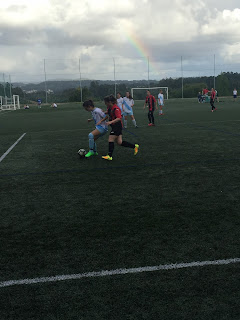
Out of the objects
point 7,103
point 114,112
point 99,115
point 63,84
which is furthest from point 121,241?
point 63,84

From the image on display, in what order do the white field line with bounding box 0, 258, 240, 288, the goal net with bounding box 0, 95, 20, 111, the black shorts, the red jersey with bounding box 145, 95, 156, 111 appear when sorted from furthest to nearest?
the goal net with bounding box 0, 95, 20, 111 → the red jersey with bounding box 145, 95, 156, 111 → the black shorts → the white field line with bounding box 0, 258, 240, 288

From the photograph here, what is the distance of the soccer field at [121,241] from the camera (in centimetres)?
290

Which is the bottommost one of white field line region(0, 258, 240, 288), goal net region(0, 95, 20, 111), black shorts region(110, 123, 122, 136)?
white field line region(0, 258, 240, 288)

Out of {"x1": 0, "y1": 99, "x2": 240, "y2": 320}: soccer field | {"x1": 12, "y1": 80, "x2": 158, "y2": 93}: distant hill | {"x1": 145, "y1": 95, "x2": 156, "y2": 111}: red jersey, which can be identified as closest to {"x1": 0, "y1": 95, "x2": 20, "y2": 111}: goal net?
{"x1": 12, "y1": 80, "x2": 158, "y2": 93}: distant hill

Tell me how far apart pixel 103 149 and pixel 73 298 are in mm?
8626

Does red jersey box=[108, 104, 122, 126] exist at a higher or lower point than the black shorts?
higher

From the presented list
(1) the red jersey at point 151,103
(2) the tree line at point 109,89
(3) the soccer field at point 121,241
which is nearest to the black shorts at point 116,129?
(3) the soccer field at point 121,241

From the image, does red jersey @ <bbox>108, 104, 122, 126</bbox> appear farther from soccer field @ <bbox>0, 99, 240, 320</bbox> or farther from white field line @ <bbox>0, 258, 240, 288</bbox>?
white field line @ <bbox>0, 258, 240, 288</bbox>

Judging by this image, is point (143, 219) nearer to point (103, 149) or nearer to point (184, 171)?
point (184, 171)

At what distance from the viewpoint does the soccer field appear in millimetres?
2896

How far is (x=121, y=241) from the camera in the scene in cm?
412

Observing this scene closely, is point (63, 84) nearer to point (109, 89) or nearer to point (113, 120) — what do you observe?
point (109, 89)

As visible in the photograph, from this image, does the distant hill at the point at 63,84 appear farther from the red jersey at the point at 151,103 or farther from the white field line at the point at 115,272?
the white field line at the point at 115,272

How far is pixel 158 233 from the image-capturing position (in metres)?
4.32
